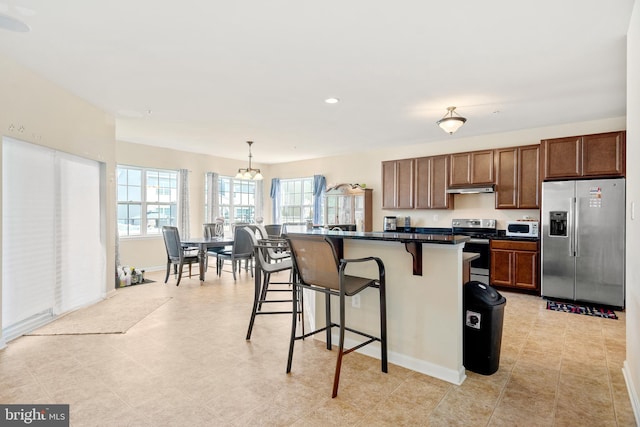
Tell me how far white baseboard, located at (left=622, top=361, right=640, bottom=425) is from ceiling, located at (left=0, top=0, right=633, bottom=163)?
250 cm

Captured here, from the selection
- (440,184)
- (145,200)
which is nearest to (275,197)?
(145,200)

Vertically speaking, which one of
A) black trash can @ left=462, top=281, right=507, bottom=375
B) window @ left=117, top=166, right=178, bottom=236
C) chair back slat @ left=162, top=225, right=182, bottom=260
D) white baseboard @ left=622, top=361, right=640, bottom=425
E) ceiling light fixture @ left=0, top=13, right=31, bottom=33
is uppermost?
ceiling light fixture @ left=0, top=13, right=31, bottom=33

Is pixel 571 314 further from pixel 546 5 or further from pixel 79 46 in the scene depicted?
pixel 79 46

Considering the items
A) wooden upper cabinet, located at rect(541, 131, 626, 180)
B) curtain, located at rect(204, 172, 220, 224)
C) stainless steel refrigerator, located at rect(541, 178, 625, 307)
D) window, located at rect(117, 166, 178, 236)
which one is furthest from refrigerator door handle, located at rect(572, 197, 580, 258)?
window, located at rect(117, 166, 178, 236)

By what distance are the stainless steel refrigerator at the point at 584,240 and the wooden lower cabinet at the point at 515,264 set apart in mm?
157

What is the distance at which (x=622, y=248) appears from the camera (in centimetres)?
415

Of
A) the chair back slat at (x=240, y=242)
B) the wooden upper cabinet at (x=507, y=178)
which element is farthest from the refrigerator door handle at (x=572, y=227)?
the chair back slat at (x=240, y=242)

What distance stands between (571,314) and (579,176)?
6.05 ft

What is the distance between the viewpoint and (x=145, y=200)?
22.3 ft

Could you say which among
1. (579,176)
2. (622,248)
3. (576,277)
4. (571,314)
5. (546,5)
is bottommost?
(571,314)

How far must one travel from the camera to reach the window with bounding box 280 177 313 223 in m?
8.55

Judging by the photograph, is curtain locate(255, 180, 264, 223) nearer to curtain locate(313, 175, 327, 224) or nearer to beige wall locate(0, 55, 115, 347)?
curtain locate(313, 175, 327, 224)

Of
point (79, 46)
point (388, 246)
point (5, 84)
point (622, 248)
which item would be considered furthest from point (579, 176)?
point (5, 84)

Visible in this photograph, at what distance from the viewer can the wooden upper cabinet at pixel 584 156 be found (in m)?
4.25
